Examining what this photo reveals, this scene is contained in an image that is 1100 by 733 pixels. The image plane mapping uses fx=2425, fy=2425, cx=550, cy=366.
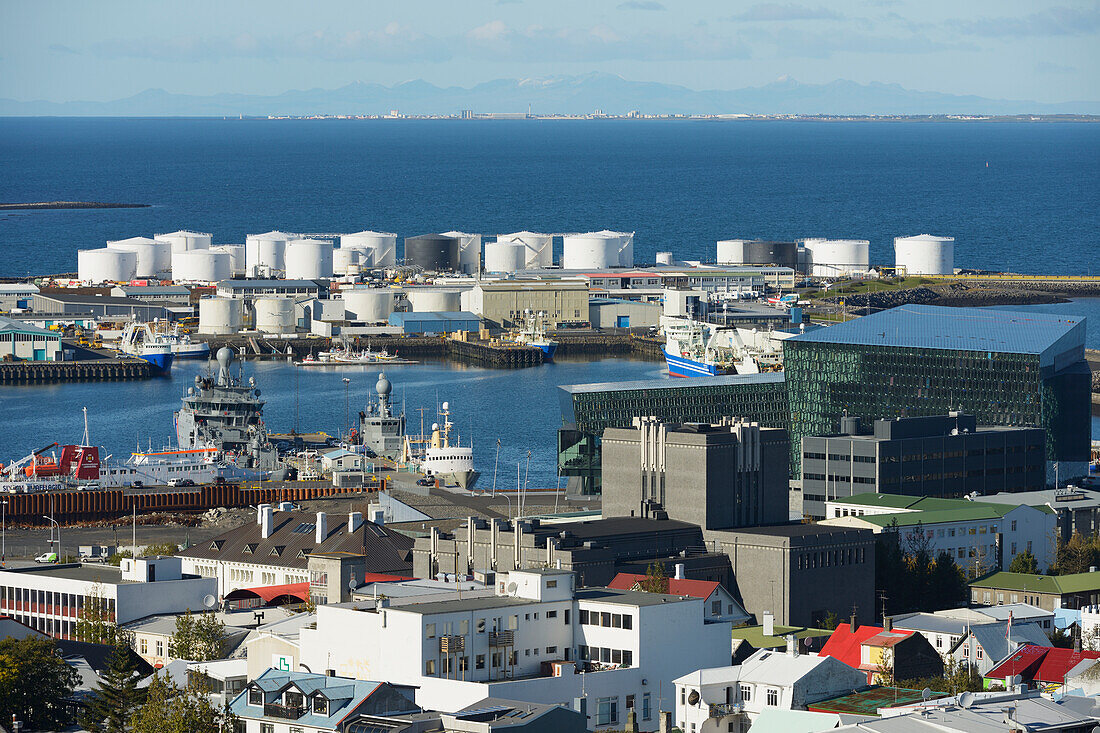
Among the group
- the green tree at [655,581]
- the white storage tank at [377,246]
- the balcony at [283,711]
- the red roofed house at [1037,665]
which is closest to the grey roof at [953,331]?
the green tree at [655,581]

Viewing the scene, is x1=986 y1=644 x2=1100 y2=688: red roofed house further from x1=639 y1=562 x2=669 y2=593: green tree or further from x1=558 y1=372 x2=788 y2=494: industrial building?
x1=558 y1=372 x2=788 y2=494: industrial building

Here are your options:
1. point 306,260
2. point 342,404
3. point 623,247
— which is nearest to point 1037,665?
point 342,404

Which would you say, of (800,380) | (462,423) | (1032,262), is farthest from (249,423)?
(1032,262)

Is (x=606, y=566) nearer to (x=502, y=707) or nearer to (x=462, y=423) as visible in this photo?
(x=502, y=707)

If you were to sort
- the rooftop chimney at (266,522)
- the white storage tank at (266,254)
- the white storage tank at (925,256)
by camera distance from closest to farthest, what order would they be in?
the rooftop chimney at (266,522)
the white storage tank at (266,254)
the white storage tank at (925,256)

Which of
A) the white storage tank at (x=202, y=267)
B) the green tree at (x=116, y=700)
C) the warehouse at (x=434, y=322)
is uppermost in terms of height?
the white storage tank at (x=202, y=267)

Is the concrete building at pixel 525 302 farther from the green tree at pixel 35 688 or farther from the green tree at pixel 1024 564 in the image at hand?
the green tree at pixel 35 688

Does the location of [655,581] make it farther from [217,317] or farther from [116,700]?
[217,317]
